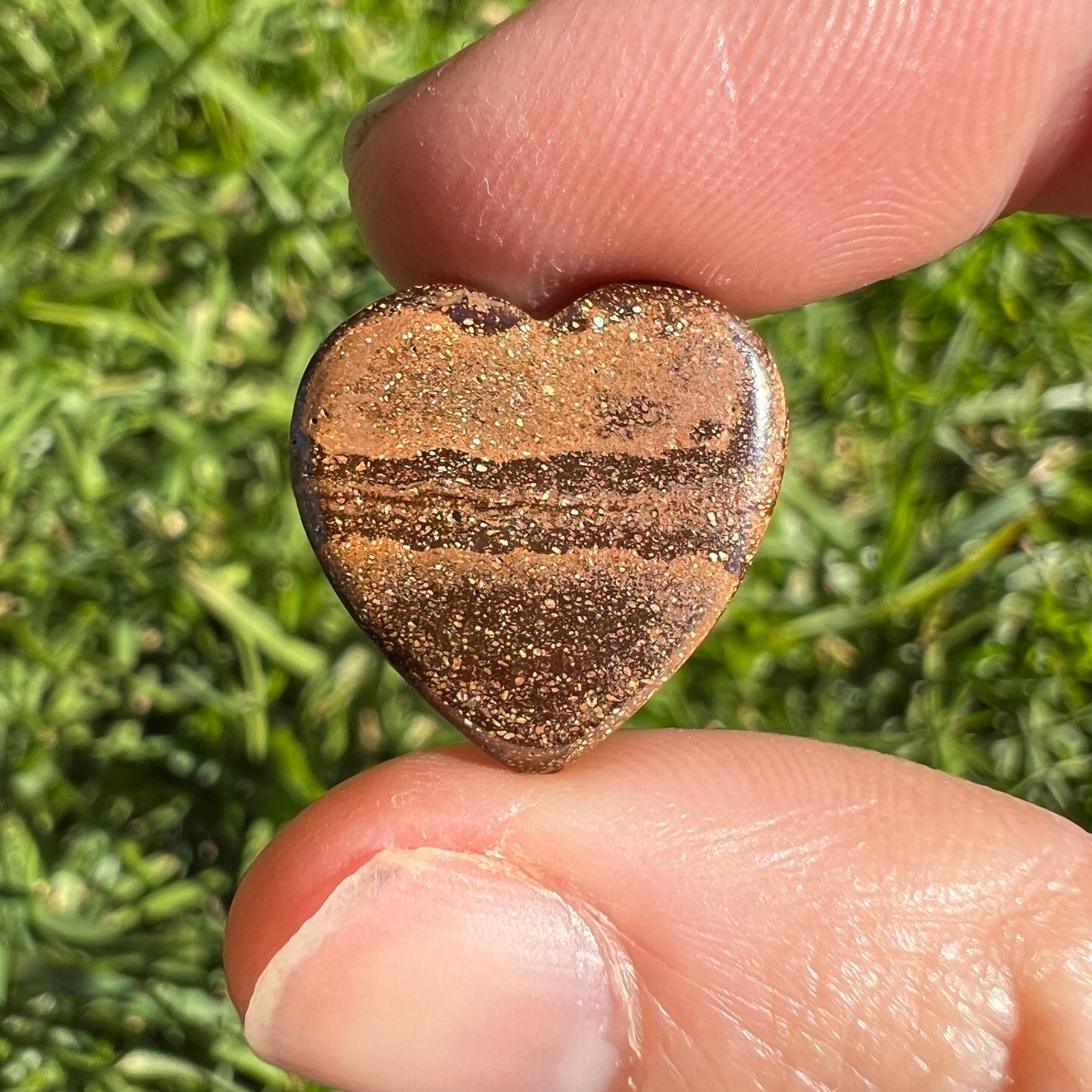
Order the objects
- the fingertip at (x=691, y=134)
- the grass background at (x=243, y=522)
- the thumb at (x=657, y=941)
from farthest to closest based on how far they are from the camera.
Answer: the grass background at (x=243, y=522)
the fingertip at (x=691, y=134)
the thumb at (x=657, y=941)

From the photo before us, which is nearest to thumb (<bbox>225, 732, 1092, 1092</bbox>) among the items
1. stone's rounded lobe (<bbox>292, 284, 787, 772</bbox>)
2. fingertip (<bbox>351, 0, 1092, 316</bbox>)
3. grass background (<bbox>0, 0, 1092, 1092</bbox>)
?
stone's rounded lobe (<bbox>292, 284, 787, 772</bbox>)

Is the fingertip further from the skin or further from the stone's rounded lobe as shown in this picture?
the stone's rounded lobe

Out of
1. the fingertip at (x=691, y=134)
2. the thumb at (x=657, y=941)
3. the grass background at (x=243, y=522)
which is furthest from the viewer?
the grass background at (x=243, y=522)

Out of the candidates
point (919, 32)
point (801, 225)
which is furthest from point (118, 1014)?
point (919, 32)

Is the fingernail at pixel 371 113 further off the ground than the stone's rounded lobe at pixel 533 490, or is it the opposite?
the fingernail at pixel 371 113

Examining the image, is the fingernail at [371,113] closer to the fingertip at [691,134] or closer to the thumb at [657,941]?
the fingertip at [691,134]

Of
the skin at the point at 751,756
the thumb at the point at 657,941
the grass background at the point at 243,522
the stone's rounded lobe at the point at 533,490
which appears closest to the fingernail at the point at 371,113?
the skin at the point at 751,756
